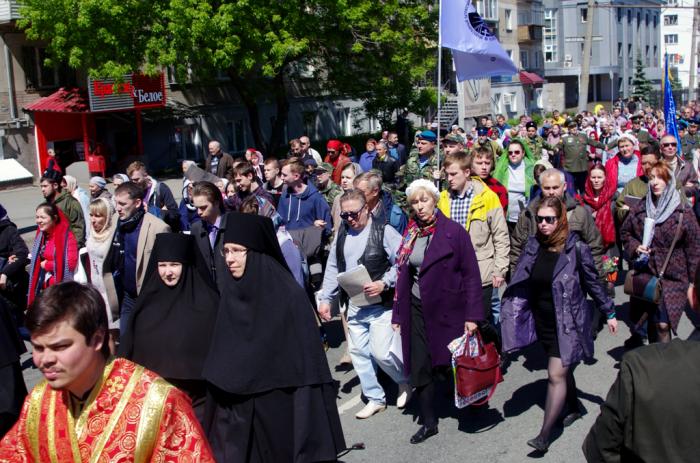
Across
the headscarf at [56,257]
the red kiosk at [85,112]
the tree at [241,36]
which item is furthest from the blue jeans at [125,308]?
the red kiosk at [85,112]

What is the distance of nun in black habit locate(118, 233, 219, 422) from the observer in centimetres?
515

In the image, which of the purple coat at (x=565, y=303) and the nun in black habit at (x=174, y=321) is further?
the purple coat at (x=565, y=303)

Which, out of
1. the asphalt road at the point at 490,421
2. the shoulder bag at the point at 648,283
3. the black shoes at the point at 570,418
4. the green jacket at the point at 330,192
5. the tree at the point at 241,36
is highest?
the tree at the point at 241,36

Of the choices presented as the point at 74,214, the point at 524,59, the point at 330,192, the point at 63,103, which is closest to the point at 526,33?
the point at 524,59

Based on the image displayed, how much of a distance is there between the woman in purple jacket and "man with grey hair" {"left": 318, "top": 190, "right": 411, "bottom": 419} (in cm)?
37

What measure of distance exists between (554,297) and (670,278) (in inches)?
71.7

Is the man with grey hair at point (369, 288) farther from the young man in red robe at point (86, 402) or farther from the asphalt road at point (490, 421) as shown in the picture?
the young man in red robe at point (86, 402)

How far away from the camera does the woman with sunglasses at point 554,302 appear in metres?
6.20

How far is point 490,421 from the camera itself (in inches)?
277

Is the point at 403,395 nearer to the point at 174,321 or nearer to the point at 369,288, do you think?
the point at 369,288

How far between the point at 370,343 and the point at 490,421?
1079 millimetres

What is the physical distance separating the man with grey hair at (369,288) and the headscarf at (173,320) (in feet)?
6.28

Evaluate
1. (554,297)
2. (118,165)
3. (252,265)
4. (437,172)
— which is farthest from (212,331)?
(118,165)

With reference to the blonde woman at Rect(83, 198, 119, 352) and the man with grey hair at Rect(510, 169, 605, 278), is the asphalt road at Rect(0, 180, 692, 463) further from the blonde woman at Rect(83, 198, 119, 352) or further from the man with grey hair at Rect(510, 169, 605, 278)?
the blonde woman at Rect(83, 198, 119, 352)
